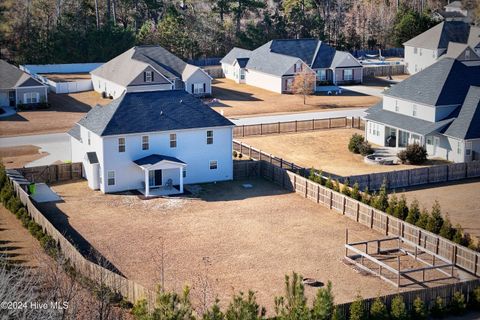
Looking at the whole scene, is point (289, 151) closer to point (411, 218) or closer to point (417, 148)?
point (417, 148)

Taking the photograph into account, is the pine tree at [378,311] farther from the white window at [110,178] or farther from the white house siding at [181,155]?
the white window at [110,178]

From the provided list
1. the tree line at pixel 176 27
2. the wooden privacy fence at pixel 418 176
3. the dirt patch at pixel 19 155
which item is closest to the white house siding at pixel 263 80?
the tree line at pixel 176 27

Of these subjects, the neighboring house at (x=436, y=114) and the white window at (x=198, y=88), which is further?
the white window at (x=198, y=88)

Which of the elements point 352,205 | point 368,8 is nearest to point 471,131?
point 352,205

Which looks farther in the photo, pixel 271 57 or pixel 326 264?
pixel 271 57

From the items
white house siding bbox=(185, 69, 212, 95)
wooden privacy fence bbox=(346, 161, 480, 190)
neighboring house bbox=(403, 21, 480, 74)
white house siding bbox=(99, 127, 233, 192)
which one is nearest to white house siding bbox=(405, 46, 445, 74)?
neighboring house bbox=(403, 21, 480, 74)

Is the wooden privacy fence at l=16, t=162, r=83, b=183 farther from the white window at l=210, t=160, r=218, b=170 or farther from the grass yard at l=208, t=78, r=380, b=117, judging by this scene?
the grass yard at l=208, t=78, r=380, b=117
